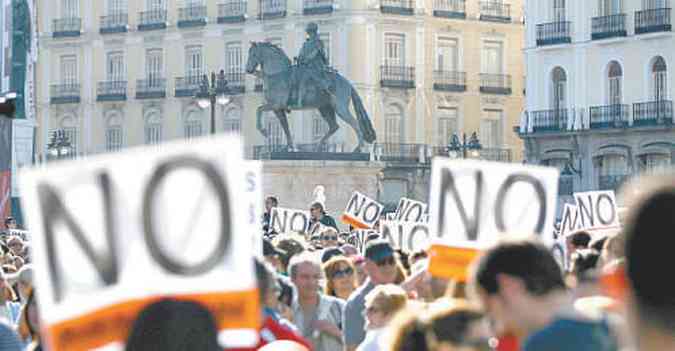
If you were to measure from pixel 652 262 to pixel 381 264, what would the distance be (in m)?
8.20

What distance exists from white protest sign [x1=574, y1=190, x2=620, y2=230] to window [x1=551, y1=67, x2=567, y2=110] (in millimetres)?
45888

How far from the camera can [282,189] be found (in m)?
55.6

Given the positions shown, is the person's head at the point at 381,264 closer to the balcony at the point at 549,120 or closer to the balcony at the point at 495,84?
A: the balcony at the point at 549,120

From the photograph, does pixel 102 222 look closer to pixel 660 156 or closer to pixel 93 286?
pixel 93 286

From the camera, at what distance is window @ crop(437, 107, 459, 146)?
7462cm

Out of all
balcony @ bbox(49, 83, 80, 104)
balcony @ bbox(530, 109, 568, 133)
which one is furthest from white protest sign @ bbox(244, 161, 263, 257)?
balcony @ bbox(49, 83, 80, 104)

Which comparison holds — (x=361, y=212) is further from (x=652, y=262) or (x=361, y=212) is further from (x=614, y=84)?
(x=614, y=84)

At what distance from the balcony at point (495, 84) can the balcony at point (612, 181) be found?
13.4 metres

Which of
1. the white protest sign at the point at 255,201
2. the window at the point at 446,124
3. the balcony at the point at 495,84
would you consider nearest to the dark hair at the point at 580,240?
the white protest sign at the point at 255,201

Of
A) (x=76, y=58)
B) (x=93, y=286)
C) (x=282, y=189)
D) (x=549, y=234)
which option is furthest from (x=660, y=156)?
(x=93, y=286)

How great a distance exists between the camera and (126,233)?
22.1 ft

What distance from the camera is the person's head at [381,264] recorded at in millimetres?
12781

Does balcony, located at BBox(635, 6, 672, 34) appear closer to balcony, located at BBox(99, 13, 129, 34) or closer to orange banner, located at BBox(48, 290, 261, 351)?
balcony, located at BBox(99, 13, 129, 34)

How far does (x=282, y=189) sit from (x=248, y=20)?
20849mm
